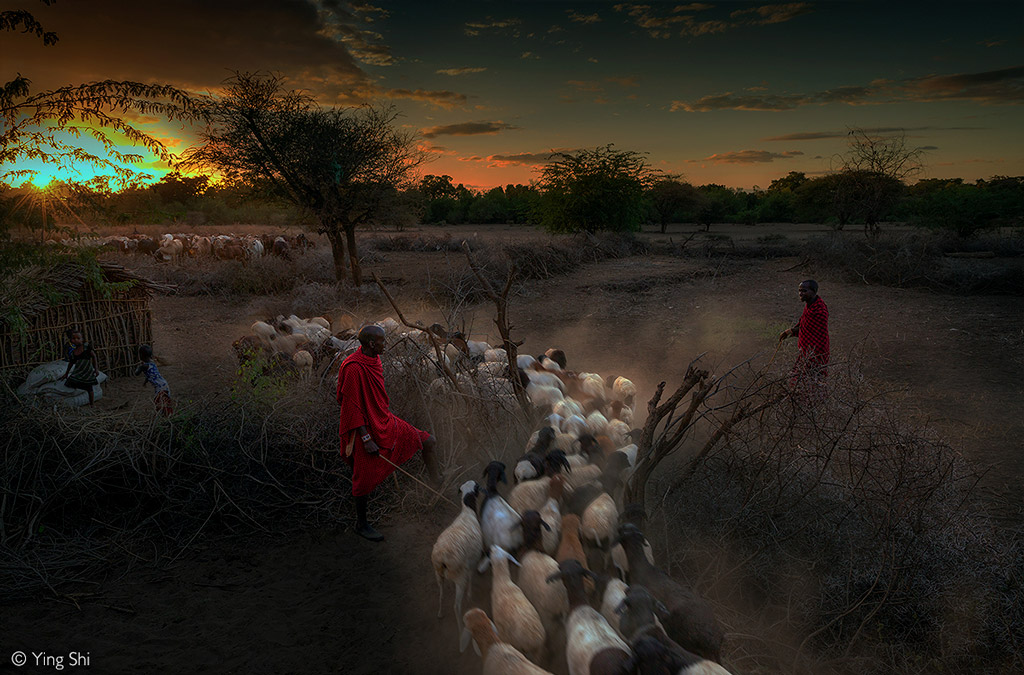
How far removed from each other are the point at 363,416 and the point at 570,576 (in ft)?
7.38

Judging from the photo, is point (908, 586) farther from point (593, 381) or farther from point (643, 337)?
point (643, 337)

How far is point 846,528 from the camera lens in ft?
12.8

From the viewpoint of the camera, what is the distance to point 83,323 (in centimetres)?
846

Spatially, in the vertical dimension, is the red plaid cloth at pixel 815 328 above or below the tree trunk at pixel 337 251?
below

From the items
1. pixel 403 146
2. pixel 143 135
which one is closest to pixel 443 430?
pixel 143 135

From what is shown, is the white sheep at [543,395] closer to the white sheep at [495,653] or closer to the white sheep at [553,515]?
the white sheep at [553,515]

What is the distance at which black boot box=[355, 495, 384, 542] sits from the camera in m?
4.72

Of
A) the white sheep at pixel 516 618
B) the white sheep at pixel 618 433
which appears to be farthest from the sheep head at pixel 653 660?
the white sheep at pixel 618 433

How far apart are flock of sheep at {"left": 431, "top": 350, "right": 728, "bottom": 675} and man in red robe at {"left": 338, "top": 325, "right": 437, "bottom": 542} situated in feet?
3.01

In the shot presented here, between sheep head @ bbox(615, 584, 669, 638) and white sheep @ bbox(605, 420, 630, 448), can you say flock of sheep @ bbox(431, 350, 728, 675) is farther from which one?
white sheep @ bbox(605, 420, 630, 448)

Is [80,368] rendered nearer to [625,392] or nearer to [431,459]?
[431,459]

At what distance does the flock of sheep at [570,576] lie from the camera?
2.83 metres

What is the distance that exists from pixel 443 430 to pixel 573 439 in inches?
56.0

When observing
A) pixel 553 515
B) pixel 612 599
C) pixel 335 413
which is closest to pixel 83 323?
pixel 335 413
